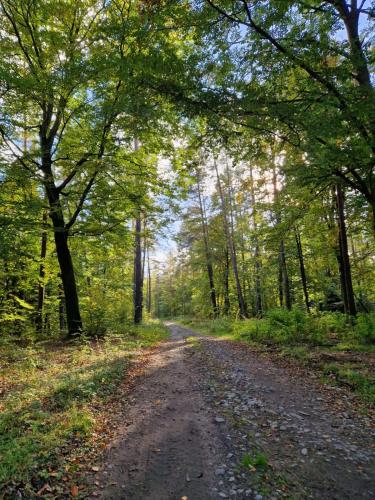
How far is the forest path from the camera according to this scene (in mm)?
3271

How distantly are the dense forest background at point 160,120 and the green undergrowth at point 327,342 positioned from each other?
61cm

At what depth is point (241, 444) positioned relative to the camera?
4.11 m

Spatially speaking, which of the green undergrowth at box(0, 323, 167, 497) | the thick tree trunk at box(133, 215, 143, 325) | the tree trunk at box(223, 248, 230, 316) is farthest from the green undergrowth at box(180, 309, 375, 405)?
the tree trunk at box(223, 248, 230, 316)

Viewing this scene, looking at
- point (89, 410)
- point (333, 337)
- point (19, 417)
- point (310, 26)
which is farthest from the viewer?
point (333, 337)

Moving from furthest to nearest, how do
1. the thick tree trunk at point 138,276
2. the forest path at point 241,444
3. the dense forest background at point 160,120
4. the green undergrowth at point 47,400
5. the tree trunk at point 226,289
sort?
the tree trunk at point 226,289
the thick tree trunk at point 138,276
the dense forest background at point 160,120
the green undergrowth at point 47,400
the forest path at point 241,444

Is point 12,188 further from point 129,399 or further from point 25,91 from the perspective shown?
point 129,399

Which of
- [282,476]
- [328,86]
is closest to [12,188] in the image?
[328,86]

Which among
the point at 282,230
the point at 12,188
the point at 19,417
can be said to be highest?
the point at 12,188

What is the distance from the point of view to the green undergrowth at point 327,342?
21.3 feet

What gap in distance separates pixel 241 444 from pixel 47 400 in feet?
12.0

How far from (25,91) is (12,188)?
367 centimetres

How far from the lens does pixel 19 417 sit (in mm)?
4520

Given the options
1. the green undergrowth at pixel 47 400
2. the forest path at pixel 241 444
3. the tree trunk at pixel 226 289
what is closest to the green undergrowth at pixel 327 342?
the forest path at pixel 241 444

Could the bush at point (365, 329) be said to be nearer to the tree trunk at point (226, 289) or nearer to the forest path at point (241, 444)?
the forest path at point (241, 444)
